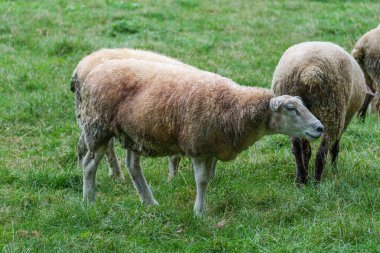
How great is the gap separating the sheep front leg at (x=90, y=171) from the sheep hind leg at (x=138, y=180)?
292mm

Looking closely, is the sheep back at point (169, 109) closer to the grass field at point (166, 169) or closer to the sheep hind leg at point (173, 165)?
the grass field at point (166, 169)

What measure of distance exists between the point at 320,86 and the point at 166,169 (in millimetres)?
1998

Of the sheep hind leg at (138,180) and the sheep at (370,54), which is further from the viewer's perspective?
the sheep at (370,54)

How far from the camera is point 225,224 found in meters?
5.60

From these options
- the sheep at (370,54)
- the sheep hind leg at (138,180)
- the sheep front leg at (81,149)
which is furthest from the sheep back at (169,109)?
the sheep at (370,54)

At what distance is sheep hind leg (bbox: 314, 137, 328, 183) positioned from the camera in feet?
21.9

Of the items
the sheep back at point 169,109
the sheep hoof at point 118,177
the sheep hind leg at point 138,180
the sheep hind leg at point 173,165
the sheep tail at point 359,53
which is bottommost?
the sheep hoof at point 118,177

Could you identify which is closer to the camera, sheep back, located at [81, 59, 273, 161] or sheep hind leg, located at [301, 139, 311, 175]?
sheep back, located at [81, 59, 273, 161]

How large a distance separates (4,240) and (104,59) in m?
2.27

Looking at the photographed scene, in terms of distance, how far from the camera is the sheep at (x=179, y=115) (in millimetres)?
5551

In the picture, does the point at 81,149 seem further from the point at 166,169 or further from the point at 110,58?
the point at 110,58

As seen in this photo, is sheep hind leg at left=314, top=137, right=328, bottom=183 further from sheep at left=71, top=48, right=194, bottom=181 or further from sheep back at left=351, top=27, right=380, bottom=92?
sheep back at left=351, top=27, right=380, bottom=92

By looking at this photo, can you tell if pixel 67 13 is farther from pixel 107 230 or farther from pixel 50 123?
pixel 107 230

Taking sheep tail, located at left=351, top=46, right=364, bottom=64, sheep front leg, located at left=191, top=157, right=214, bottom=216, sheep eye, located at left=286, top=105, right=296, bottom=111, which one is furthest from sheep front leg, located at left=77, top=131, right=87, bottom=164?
sheep tail, located at left=351, top=46, right=364, bottom=64
